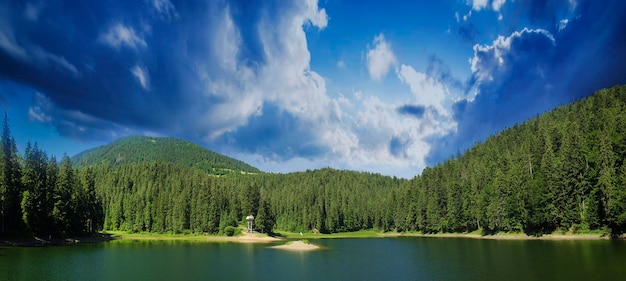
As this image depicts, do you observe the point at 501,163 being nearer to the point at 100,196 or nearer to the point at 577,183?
the point at 577,183

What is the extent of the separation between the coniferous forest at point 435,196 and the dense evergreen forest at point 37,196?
0.27m

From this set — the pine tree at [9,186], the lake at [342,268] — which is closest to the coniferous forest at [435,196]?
the pine tree at [9,186]

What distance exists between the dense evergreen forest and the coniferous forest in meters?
0.27

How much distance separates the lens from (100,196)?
176 m

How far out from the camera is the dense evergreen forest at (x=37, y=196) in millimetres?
82000

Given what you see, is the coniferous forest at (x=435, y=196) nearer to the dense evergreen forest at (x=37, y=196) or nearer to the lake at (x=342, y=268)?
the dense evergreen forest at (x=37, y=196)

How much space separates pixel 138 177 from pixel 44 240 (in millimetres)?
115751

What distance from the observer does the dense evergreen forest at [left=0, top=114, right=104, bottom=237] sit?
82000 millimetres

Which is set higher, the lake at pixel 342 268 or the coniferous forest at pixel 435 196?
the coniferous forest at pixel 435 196

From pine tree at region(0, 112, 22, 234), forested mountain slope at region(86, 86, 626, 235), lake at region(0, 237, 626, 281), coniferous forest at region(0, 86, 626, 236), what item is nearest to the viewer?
lake at region(0, 237, 626, 281)

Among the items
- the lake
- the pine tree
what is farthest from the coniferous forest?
the lake

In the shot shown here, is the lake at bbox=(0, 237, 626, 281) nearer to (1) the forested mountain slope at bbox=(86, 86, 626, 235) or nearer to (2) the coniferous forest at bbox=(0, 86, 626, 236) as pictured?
(2) the coniferous forest at bbox=(0, 86, 626, 236)

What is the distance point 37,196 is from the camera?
8906 cm

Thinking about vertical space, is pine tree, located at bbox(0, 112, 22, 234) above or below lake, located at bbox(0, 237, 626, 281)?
above
